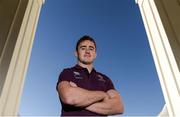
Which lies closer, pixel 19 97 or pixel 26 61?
pixel 19 97

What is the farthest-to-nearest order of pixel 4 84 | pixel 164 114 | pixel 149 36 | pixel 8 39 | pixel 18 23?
pixel 164 114
pixel 149 36
pixel 18 23
pixel 8 39
pixel 4 84

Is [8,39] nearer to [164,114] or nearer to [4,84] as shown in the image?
[4,84]

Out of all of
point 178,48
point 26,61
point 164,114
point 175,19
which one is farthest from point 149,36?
point 164,114

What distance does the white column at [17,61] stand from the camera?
102 centimetres

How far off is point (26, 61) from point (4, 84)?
26cm

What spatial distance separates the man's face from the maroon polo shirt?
0.10 meters

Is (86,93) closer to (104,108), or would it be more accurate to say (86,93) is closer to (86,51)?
(104,108)

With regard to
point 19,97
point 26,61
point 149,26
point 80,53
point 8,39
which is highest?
point 149,26

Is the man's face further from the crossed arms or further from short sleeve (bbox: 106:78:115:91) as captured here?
the crossed arms

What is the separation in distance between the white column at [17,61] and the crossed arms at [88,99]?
303 mm

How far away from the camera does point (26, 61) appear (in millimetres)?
1267

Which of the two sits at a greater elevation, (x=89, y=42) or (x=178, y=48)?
(x=89, y=42)

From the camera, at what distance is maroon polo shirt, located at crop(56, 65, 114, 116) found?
53.2 inches

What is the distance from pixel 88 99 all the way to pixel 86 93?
0.14ft
